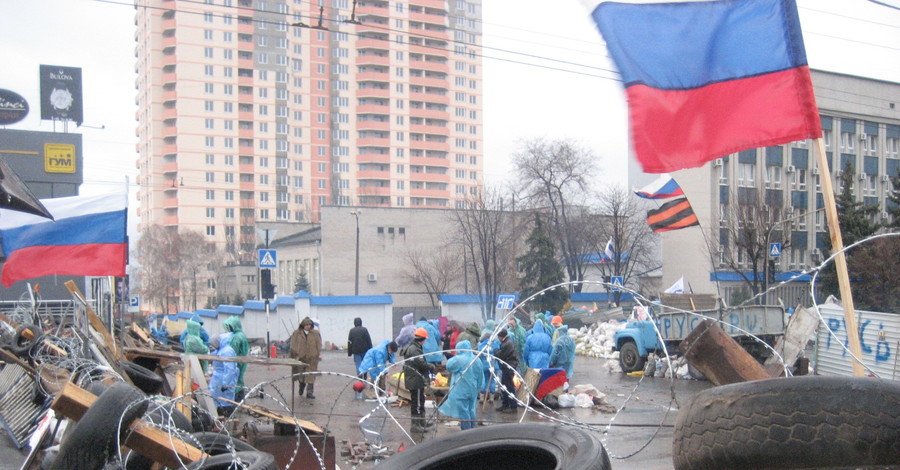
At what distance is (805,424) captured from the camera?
13.0 feet

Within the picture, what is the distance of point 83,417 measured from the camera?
4723 mm

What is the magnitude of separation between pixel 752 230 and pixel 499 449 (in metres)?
30.3

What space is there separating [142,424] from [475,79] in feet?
358

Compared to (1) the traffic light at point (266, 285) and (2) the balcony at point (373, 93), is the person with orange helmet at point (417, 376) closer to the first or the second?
(1) the traffic light at point (266, 285)

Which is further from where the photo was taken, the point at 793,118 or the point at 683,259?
the point at 683,259

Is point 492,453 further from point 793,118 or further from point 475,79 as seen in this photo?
point 475,79

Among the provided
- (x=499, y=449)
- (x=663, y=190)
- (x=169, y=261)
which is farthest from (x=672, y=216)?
(x=169, y=261)

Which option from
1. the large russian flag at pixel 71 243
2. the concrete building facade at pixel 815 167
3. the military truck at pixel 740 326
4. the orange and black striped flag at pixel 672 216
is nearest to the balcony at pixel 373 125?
the concrete building facade at pixel 815 167

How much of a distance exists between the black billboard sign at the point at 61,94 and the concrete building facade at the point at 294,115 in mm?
47029

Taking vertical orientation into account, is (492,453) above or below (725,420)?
below

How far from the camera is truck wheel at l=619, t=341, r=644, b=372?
72.1ft

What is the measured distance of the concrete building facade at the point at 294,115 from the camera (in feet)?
317

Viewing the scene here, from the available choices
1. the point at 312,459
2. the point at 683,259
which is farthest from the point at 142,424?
the point at 683,259

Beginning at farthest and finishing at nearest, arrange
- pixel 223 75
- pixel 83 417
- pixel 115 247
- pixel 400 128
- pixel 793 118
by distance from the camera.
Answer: pixel 400 128, pixel 223 75, pixel 115 247, pixel 793 118, pixel 83 417
